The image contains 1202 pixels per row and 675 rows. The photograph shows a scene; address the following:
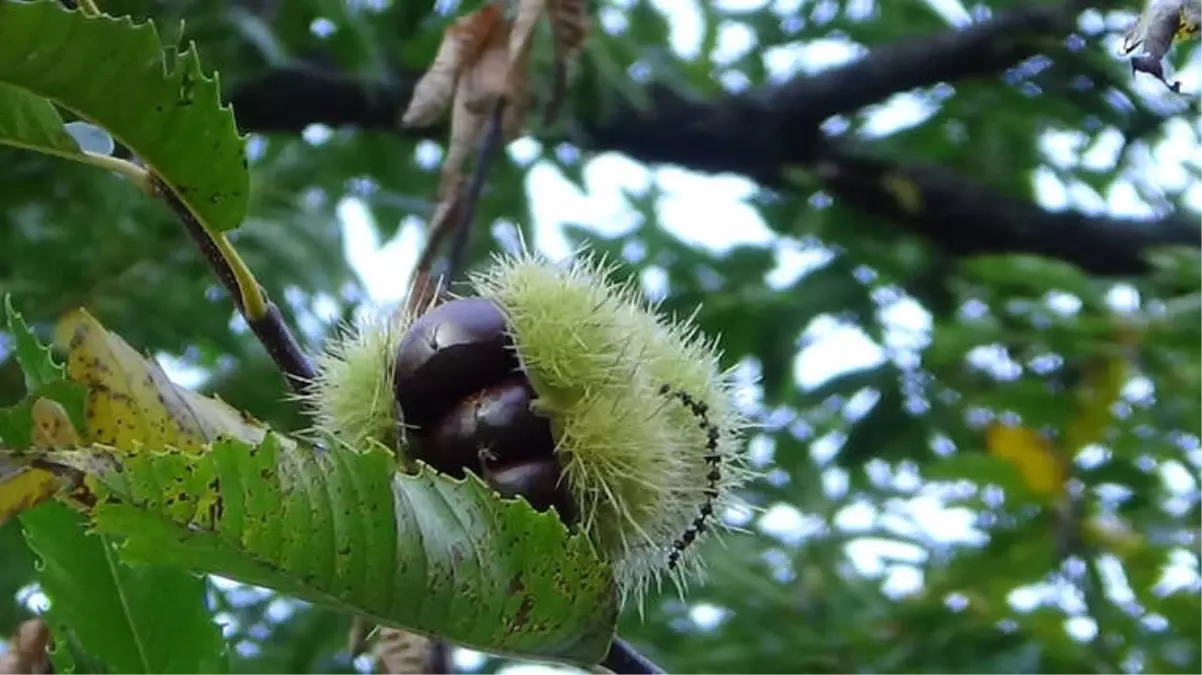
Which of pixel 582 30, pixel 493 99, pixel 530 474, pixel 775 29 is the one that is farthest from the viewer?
pixel 775 29

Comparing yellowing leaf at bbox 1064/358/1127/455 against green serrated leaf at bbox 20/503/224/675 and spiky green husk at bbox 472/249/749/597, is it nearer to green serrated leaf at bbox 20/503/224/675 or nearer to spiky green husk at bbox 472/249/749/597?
spiky green husk at bbox 472/249/749/597

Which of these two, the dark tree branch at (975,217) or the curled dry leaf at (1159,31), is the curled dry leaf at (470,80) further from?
the dark tree branch at (975,217)

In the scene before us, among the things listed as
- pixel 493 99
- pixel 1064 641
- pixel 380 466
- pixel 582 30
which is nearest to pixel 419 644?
pixel 380 466

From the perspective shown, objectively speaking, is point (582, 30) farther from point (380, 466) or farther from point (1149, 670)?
point (1149, 670)

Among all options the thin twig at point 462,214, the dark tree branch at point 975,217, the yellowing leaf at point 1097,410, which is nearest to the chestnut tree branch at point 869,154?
the dark tree branch at point 975,217

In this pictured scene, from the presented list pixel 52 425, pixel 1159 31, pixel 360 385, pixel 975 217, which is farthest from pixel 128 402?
pixel 975 217

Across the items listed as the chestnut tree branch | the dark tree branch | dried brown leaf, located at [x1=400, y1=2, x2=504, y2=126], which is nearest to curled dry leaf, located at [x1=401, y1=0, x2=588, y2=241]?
dried brown leaf, located at [x1=400, y1=2, x2=504, y2=126]


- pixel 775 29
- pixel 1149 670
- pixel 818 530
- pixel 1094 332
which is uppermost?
pixel 775 29
